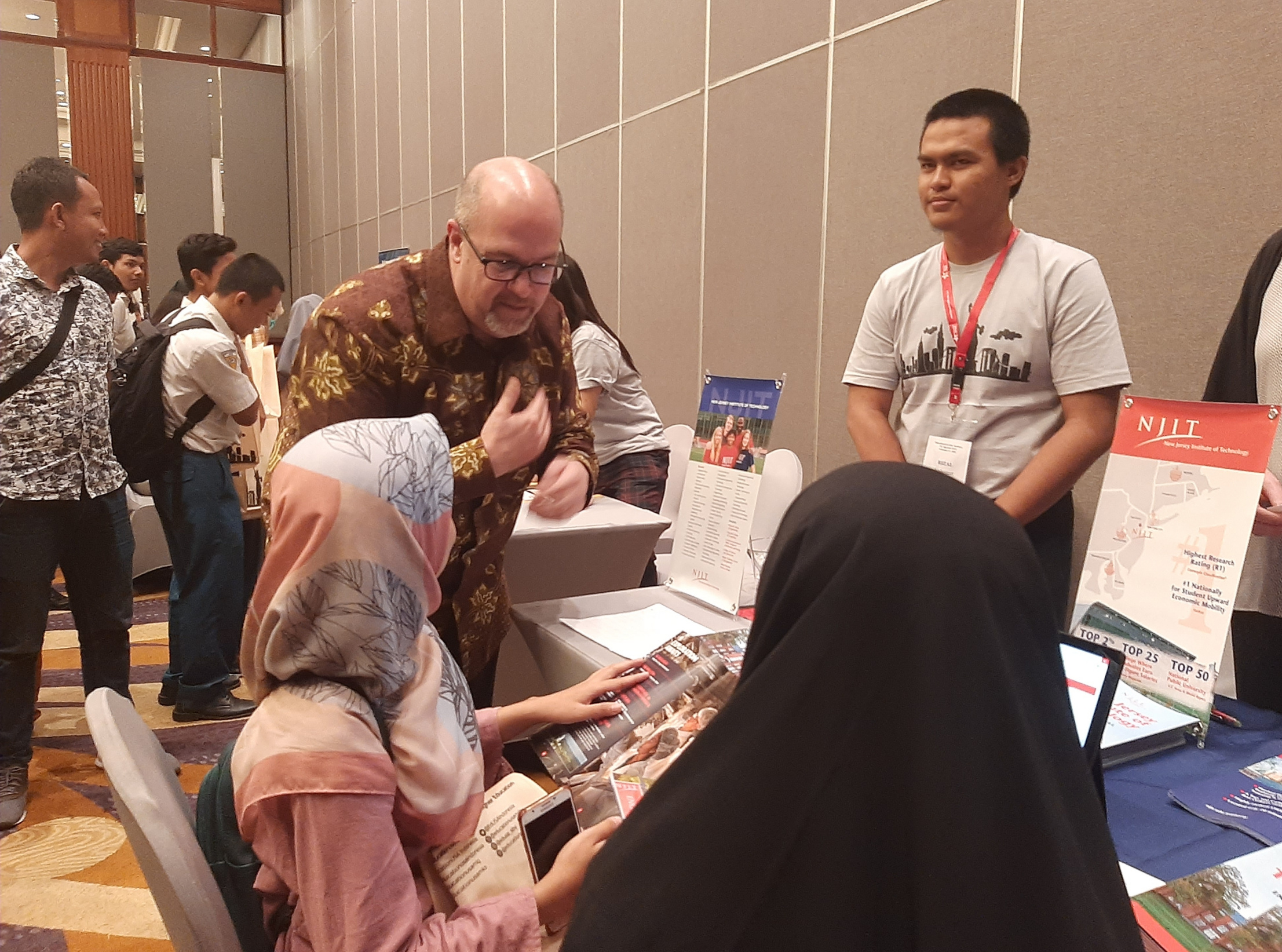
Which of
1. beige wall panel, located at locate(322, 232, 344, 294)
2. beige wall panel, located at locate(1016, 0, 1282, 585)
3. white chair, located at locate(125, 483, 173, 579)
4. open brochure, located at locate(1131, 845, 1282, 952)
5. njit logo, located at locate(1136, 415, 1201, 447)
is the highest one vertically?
beige wall panel, located at locate(322, 232, 344, 294)

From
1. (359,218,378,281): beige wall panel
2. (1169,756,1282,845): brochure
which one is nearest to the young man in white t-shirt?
(1169,756,1282,845): brochure

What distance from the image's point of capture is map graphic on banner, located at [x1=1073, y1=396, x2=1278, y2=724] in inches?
43.8

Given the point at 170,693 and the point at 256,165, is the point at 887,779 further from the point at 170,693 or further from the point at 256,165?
the point at 256,165

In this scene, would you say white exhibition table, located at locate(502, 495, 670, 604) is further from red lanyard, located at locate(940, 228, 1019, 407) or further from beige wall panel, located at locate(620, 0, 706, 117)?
beige wall panel, located at locate(620, 0, 706, 117)

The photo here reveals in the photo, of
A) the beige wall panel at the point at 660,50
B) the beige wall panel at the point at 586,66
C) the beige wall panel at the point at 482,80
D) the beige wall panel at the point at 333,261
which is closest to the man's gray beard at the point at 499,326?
the beige wall panel at the point at 660,50

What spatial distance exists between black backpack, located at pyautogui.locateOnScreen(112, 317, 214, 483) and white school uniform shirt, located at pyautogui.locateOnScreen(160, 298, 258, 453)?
0.07 ft

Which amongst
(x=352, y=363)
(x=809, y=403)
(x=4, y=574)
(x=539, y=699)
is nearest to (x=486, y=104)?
(x=809, y=403)

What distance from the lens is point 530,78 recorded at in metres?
5.16

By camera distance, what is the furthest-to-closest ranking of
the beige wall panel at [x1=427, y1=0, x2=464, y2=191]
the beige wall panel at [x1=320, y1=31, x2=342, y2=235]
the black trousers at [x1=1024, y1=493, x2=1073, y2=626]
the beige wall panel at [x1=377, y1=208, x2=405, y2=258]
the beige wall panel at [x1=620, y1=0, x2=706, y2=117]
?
the beige wall panel at [x1=320, y1=31, x2=342, y2=235] < the beige wall panel at [x1=377, y1=208, x2=405, y2=258] < the beige wall panel at [x1=427, y1=0, x2=464, y2=191] < the beige wall panel at [x1=620, y1=0, x2=706, y2=117] < the black trousers at [x1=1024, y1=493, x2=1073, y2=626]

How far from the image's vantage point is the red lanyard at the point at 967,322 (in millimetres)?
1708

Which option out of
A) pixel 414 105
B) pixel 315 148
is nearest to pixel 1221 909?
pixel 414 105

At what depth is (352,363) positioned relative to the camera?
1.44m

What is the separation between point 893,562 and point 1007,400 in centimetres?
137

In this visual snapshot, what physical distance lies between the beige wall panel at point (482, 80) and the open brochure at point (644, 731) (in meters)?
4.98
